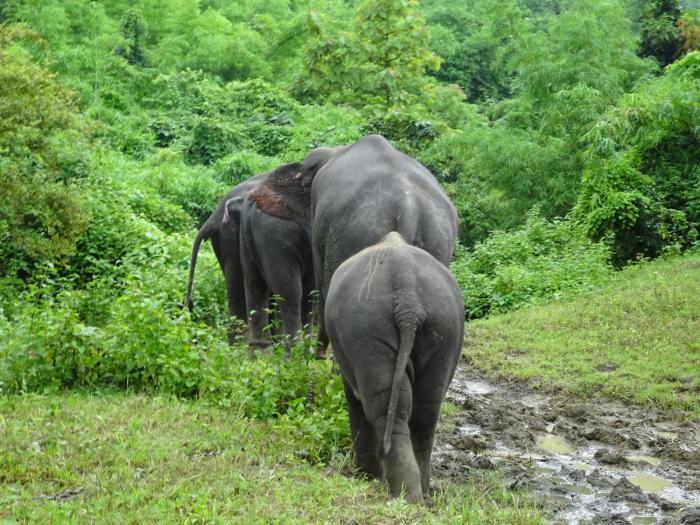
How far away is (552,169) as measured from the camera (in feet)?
56.4

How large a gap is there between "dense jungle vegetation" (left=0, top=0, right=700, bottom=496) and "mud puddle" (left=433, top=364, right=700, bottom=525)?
1.13 m

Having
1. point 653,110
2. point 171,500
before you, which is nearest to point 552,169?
point 653,110

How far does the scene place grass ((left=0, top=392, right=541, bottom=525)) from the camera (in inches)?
179

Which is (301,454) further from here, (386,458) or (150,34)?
(150,34)

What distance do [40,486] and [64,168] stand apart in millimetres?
10567

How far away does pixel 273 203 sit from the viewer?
7688mm

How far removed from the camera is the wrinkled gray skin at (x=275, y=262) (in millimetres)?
8897

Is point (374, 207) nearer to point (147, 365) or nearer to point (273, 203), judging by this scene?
point (273, 203)

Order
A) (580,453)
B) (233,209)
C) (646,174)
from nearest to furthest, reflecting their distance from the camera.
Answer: (580,453), (233,209), (646,174)

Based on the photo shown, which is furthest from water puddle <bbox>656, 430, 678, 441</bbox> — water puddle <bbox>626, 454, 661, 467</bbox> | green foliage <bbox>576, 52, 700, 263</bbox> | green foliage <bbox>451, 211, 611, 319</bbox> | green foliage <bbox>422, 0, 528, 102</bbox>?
green foliage <bbox>422, 0, 528, 102</bbox>

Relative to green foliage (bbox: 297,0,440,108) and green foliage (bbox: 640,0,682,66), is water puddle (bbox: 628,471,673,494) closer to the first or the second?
green foliage (bbox: 297,0,440,108)

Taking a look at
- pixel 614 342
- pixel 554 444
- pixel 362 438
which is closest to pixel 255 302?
pixel 614 342

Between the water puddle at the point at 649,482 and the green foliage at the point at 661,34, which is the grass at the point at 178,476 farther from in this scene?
the green foliage at the point at 661,34

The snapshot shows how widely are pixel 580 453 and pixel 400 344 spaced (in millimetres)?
2530
